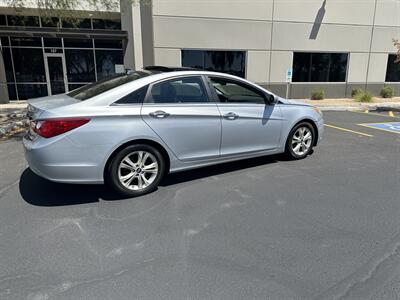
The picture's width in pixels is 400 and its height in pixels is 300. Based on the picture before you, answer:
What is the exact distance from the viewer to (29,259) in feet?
9.25

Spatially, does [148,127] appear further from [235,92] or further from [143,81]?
[235,92]

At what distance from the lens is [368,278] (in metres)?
2.63

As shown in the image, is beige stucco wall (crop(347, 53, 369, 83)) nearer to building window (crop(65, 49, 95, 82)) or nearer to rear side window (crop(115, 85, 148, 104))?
building window (crop(65, 49, 95, 82))

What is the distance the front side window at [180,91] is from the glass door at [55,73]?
1304cm

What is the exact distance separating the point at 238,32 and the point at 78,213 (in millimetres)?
13288

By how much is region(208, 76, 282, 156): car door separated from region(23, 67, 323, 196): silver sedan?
0.02m

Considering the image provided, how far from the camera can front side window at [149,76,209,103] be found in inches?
163

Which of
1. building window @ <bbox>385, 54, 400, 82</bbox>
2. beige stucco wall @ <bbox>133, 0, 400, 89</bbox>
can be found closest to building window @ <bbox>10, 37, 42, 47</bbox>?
beige stucco wall @ <bbox>133, 0, 400, 89</bbox>

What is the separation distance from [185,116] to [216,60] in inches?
460

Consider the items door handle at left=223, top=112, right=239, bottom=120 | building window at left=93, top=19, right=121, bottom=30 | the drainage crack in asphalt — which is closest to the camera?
the drainage crack in asphalt

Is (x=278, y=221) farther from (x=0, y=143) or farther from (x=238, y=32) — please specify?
(x=238, y=32)

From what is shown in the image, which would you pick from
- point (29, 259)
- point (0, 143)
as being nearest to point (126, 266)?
point (29, 259)

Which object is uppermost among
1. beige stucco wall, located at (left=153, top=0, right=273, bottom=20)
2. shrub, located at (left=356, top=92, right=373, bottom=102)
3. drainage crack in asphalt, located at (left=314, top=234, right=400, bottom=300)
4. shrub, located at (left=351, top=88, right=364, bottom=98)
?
beige stucco wall, located at (left=153, top=0, right=273, bottom=20)

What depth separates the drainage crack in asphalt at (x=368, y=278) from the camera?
2450 mm
